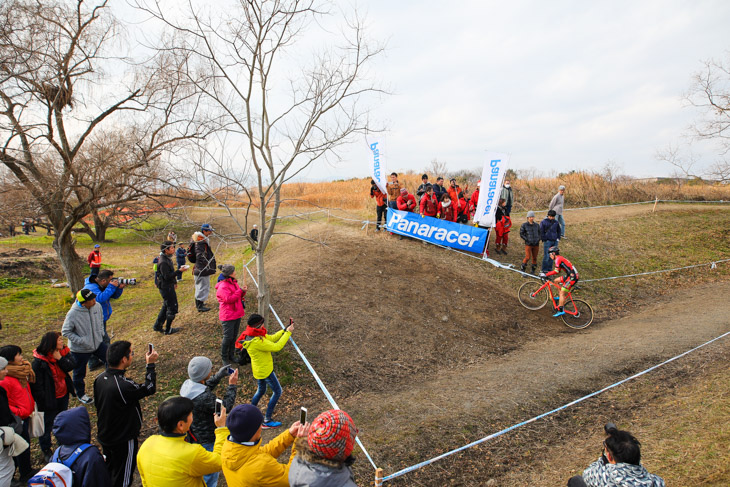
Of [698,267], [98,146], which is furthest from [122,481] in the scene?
[698,267]

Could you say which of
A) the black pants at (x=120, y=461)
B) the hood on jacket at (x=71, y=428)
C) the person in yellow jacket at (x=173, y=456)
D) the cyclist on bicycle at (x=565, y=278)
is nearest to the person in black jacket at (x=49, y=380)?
the black pants at (x=120, y=461)

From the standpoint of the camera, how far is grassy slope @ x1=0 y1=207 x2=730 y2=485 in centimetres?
486

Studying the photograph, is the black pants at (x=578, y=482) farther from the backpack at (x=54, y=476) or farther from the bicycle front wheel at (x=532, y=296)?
the bicycle front wheel at (x=532, y=296)

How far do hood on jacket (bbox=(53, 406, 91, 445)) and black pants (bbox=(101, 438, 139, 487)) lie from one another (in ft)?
Answer: 2.27

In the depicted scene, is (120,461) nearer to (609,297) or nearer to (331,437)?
(331,437)

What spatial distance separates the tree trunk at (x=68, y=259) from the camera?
9.70 meters

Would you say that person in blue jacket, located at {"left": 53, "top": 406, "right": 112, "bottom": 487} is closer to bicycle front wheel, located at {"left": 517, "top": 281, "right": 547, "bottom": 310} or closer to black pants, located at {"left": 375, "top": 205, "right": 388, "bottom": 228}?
bicycle front wheel, located at {"left": 517, "top": 281, "right": 547, "bottom": 310}

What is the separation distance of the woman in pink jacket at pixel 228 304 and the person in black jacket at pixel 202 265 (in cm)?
100

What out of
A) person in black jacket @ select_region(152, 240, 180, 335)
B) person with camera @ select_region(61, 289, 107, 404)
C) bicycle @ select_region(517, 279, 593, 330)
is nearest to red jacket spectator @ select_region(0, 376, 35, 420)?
person with camera @ select_region(61, 289, 107, 404)

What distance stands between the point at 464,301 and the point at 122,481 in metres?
8.55

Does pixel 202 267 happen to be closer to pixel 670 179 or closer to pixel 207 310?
pixel 207 310

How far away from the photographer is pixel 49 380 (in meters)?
4.75

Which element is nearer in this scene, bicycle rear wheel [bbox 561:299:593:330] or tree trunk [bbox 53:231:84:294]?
tree trunk [bbox 53:231:84:294]

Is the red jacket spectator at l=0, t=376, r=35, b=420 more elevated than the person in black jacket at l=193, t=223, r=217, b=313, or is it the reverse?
the person in black jacket at l=193, t=223, r=217, b=313
